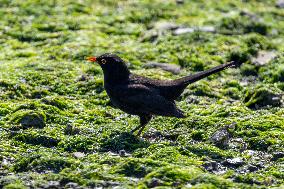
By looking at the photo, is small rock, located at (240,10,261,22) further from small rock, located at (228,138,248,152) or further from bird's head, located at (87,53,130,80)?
small rock, located at (228,138,248,152)

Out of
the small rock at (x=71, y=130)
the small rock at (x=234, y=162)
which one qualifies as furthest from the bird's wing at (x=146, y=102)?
the small rock at (x=234, y=162)

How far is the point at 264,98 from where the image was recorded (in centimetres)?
975

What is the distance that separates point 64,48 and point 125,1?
313cm

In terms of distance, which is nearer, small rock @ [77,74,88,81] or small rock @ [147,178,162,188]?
small rock @ [147,178,162,188]

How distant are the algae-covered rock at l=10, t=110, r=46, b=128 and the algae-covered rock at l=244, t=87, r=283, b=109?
122 inches

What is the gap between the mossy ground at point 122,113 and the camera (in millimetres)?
7227

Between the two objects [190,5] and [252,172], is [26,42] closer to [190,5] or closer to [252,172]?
[190,5]

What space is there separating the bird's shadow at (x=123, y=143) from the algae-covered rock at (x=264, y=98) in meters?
2.21

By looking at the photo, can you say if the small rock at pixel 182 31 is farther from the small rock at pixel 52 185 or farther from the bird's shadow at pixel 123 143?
the small rock at pixel 52 185

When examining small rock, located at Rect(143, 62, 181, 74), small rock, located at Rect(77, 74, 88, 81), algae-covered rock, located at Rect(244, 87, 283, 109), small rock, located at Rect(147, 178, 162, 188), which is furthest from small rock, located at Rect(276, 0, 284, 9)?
small rock, located at Rect(147, 178, 162, 188)

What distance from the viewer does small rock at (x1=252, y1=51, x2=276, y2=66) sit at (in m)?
11.5

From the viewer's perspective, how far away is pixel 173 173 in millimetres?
6992

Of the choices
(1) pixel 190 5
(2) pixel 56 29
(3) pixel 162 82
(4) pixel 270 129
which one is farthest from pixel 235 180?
(1) pixel 190 5

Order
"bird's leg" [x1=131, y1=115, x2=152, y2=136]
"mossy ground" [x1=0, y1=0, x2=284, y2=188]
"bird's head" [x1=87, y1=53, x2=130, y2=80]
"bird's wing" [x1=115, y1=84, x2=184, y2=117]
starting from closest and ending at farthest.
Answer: "mossy ground" [x1=0, y1=0, x2=284, y2=188], "bird's wing" [x1=115, y1=84, x2=184, y2=117], "bird's leg" [x1=131, y1=115, x2=152, y2=136], "bird's head" [x1=87, y1=53, x2=130, y2=80]
